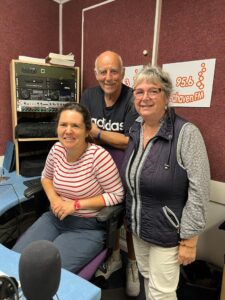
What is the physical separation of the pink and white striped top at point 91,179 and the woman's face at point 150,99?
38 cm

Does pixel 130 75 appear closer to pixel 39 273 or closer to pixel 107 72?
pixel 107 72

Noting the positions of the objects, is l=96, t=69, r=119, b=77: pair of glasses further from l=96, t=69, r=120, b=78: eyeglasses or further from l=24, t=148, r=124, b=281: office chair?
l=24, t=148, r=124, b=281: office chair

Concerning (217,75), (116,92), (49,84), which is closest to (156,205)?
(116,92)

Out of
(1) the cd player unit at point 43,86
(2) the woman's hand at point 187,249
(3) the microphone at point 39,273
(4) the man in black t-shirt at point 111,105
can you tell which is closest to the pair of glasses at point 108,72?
(4) the man in black t-shirt at point 111,105

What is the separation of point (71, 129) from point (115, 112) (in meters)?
0.38

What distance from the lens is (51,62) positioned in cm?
210

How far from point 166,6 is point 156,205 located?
1.49m

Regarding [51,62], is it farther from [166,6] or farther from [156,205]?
[156,205]

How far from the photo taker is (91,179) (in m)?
1.36

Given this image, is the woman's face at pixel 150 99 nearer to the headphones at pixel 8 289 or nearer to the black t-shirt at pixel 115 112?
the black t-shirt at pixel 115 112

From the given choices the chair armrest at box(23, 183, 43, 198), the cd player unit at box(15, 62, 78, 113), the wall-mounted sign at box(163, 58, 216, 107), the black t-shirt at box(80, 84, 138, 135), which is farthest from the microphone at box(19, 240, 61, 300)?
the cd player unit at box(15, 62, 78, 113)

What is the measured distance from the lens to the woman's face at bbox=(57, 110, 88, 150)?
1.36 metres

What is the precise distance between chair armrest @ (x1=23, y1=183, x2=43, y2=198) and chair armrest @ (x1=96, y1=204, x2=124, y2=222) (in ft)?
1.54

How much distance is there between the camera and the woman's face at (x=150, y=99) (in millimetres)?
1113
